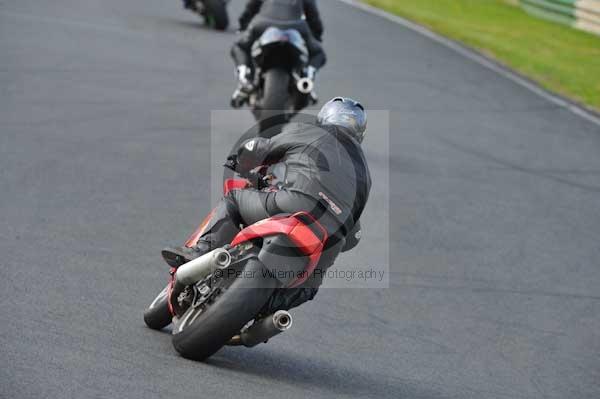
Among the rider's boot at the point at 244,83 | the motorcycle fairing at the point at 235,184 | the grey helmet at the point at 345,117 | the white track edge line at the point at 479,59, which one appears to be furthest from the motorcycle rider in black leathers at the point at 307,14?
the motorcycle fairing at the point at 235,184

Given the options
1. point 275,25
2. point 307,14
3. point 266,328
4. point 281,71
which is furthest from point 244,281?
point 307,14

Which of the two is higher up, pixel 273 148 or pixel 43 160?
pixel 273 148

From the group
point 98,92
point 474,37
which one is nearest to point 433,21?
point 474,37

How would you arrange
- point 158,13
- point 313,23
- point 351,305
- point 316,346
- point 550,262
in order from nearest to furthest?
point 316,346 → point 351,305 → point 550,262 → point 313,23 → point 158,13

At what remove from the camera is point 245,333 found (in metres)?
5.86

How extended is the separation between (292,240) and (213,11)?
13740 mm

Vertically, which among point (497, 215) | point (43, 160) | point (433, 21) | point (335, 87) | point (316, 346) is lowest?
point (433, 21)

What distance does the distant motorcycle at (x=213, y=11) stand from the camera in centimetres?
1897

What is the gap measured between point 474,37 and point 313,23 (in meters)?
9.52

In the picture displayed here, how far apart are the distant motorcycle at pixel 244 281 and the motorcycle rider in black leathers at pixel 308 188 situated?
12 cm

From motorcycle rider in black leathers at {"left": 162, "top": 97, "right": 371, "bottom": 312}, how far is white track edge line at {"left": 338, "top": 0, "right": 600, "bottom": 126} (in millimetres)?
9960

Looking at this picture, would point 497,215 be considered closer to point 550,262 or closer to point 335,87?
point 550,262

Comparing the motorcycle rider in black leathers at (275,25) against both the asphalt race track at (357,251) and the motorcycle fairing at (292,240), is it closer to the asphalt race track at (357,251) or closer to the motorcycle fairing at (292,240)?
the asphalt race track at (357,251)

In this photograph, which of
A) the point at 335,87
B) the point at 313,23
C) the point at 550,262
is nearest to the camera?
the point at 550,262
